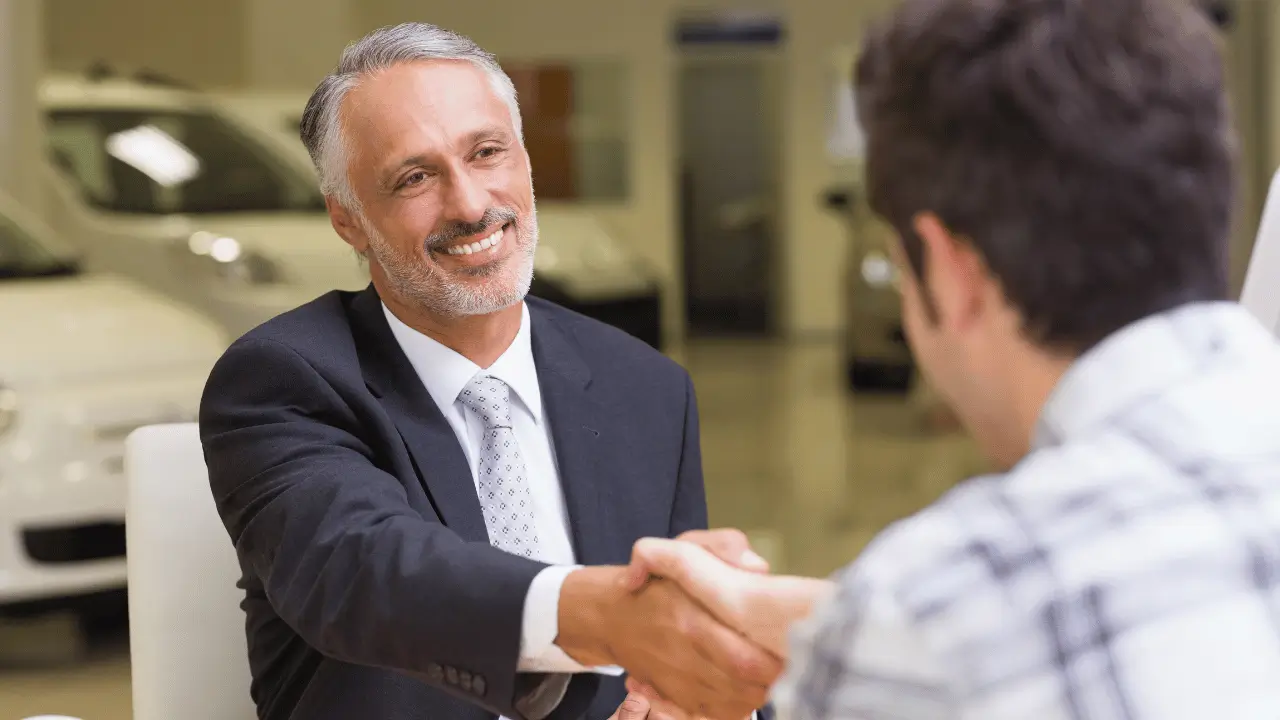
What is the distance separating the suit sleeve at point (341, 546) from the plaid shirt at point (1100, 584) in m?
0.43

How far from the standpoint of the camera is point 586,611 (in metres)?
1.20

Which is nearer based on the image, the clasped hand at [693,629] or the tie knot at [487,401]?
the clasped hand at [693,629]

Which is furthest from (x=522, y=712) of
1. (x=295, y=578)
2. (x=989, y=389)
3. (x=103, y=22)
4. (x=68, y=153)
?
(x=103, y=22)

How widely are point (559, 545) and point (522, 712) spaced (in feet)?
1.32

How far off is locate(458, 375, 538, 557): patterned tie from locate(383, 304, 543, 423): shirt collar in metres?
0.02

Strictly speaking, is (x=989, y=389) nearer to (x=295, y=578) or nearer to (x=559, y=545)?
(x=295, y=578)

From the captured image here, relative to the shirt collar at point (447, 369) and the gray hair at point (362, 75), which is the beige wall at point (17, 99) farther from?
the shirt collar at point (447, 369)

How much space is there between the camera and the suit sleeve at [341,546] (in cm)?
119

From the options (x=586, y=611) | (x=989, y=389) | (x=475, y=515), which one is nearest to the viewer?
(x=989, y=389)

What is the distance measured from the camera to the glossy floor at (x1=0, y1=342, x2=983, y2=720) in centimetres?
400

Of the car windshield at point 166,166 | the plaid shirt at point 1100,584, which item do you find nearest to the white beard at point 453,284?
the plaid shirt at point 1100,584

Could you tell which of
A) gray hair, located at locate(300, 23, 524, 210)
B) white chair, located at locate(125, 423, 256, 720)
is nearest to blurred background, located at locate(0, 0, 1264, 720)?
gray hair, located at locate(300, 23, 524, 210)

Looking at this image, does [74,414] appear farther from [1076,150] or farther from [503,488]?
[1076,150]

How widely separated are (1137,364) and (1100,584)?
0.14 meters
